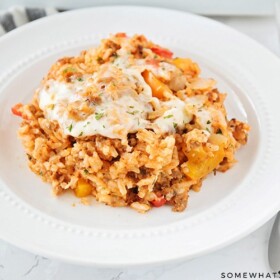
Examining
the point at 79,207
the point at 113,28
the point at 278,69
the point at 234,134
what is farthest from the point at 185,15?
the point at 79,207

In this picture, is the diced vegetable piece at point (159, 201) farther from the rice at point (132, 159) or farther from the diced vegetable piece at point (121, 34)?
the diced vegetable piece at point (121, 34)

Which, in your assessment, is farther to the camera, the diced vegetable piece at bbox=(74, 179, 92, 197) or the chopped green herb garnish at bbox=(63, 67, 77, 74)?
the chopped green herb garnish at bbox=(63, 67, 77, 74)

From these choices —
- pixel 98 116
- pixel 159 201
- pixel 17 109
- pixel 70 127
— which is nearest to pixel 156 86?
pixel 98 116

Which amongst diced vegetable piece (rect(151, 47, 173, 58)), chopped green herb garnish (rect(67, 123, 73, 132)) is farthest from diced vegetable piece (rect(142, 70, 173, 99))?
chopped green herb garnish (rect(67, 123, 73, 132))

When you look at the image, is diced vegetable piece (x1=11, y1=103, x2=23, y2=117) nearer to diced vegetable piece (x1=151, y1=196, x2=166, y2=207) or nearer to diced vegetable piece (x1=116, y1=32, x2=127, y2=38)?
diced vegetable piece (x1=116, y1=32, x2=127, y2=38)

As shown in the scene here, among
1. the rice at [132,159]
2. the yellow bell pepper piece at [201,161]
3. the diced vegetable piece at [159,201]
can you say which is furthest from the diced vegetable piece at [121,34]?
the diced vegetable piece at [159,201]
